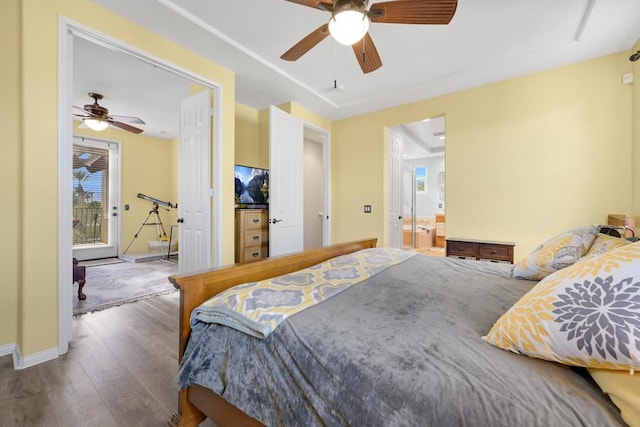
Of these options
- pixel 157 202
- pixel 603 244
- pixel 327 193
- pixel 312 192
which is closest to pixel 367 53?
pixel 603 244

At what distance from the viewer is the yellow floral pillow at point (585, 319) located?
0.58 meters

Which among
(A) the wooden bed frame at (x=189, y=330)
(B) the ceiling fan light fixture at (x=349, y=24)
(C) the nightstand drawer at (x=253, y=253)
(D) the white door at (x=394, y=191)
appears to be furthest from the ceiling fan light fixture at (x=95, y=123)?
(D) the white door at (x=394, y=191)

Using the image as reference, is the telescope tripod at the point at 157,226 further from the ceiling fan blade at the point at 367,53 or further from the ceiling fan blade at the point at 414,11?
the ceiling fan blade at the point at 414,11

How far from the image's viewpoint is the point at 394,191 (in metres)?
4.59

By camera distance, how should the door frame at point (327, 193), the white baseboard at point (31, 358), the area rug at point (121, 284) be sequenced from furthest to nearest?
the door frame at point (327, 193) < the area rug at point (121, 284) < the white baseboard at point (31, 358)

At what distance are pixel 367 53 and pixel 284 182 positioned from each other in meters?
1.91

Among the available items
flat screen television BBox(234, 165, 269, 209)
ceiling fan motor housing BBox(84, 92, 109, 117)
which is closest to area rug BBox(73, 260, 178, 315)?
flat screen television BBox(234, 165, 269, 209)

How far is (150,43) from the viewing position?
7.87 feet

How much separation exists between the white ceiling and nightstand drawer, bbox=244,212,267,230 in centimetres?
165

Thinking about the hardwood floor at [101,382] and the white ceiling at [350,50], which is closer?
the hardwood floor at [101,382]

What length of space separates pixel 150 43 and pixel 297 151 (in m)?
1.99

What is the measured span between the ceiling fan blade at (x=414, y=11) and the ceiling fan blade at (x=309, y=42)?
1.13ft

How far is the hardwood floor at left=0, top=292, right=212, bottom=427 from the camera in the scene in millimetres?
1378

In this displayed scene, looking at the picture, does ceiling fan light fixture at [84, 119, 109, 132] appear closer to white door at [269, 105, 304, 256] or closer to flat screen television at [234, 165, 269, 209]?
flat screen television at [234, 165, 269, 209]
